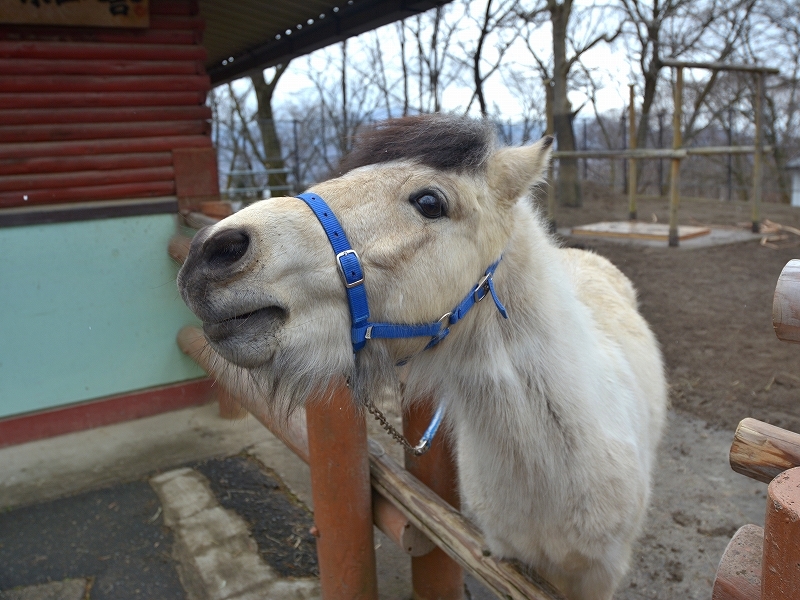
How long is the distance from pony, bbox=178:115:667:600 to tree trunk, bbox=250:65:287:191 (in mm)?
14142

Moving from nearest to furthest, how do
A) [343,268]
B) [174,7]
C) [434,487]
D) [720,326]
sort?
1. [343,268]
2. [434,487]
3. [174,7]
4. [720,326]

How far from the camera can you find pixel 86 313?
489 cm

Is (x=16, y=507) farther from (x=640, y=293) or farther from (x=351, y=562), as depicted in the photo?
(x=640, y=293)

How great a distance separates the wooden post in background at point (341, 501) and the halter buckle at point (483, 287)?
2.93 ft

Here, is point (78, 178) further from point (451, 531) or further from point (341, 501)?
point (451, 531)

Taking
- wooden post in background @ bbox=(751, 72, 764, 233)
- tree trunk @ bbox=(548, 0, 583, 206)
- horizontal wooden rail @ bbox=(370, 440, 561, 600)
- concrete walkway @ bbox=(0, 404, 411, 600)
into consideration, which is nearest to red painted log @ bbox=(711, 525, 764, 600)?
horizontal wooden rail @ bbox=(370, 440, 561, 600)

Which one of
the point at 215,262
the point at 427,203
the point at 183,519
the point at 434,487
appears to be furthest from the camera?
the point at 183,519

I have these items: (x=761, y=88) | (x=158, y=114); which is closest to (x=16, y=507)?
(x=158, y=114)

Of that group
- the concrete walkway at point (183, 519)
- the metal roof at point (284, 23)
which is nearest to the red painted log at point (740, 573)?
the concrete walkway at point (183, 519)

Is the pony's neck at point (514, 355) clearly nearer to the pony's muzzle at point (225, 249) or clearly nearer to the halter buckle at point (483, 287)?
the halter buckle at point (483, 287)

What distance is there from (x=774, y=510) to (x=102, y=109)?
→ 530 cm

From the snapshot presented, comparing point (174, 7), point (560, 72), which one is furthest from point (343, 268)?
point (560, 72)

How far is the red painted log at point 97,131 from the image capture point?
4590mm

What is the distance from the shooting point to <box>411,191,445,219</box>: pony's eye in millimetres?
1655
